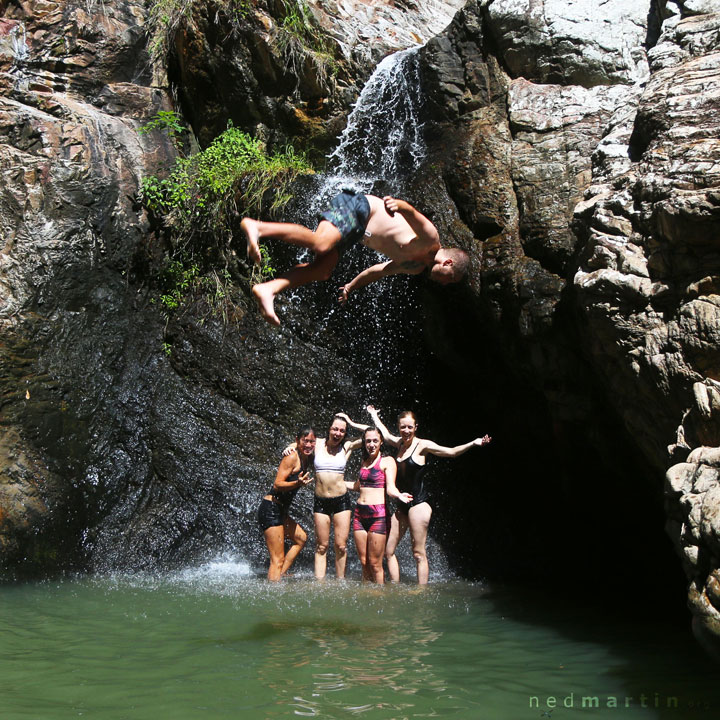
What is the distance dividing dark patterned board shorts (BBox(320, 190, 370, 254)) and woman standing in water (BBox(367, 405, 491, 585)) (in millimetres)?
2633

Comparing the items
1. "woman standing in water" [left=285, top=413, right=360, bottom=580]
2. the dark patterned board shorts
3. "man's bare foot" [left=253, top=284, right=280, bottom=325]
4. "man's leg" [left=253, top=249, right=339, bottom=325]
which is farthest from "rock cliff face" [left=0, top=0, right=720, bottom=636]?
"man's bare foot" [left=253, top=284, right=280, bottom=325]

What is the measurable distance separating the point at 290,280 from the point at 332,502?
310cm

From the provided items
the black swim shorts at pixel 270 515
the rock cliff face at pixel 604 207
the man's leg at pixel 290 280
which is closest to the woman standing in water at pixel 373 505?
A: the black swim shorts at pixel 270 515

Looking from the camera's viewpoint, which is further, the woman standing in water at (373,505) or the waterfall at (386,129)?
the waterfall at (386,129)

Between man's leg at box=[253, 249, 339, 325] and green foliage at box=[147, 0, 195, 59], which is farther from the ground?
green foliage at box=[147, 0, 195, 59]

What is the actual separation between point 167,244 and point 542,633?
7119 millimetres

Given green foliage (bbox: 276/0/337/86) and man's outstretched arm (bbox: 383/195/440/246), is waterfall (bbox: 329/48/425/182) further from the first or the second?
man's outstretched arm (bbox: 383/195/440/246)

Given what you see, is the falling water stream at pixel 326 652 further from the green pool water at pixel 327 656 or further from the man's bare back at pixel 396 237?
the man's bare back at pixel 396 237

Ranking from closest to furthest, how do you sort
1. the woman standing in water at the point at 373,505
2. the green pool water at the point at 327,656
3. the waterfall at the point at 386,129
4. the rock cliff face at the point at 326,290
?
1. the green pool water at the point at 327,656
2. the rock cliff face at the point at 326,290
3. the woman standing in water at the point at 373,505
4. the waterfall at the point at 386,129

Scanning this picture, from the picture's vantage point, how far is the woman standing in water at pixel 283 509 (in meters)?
7.54

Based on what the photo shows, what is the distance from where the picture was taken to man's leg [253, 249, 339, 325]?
5.07 meters

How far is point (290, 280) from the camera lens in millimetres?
5375

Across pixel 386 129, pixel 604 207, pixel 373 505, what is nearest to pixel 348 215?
pixel 604 207

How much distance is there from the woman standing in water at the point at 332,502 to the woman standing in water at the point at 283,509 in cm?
13
